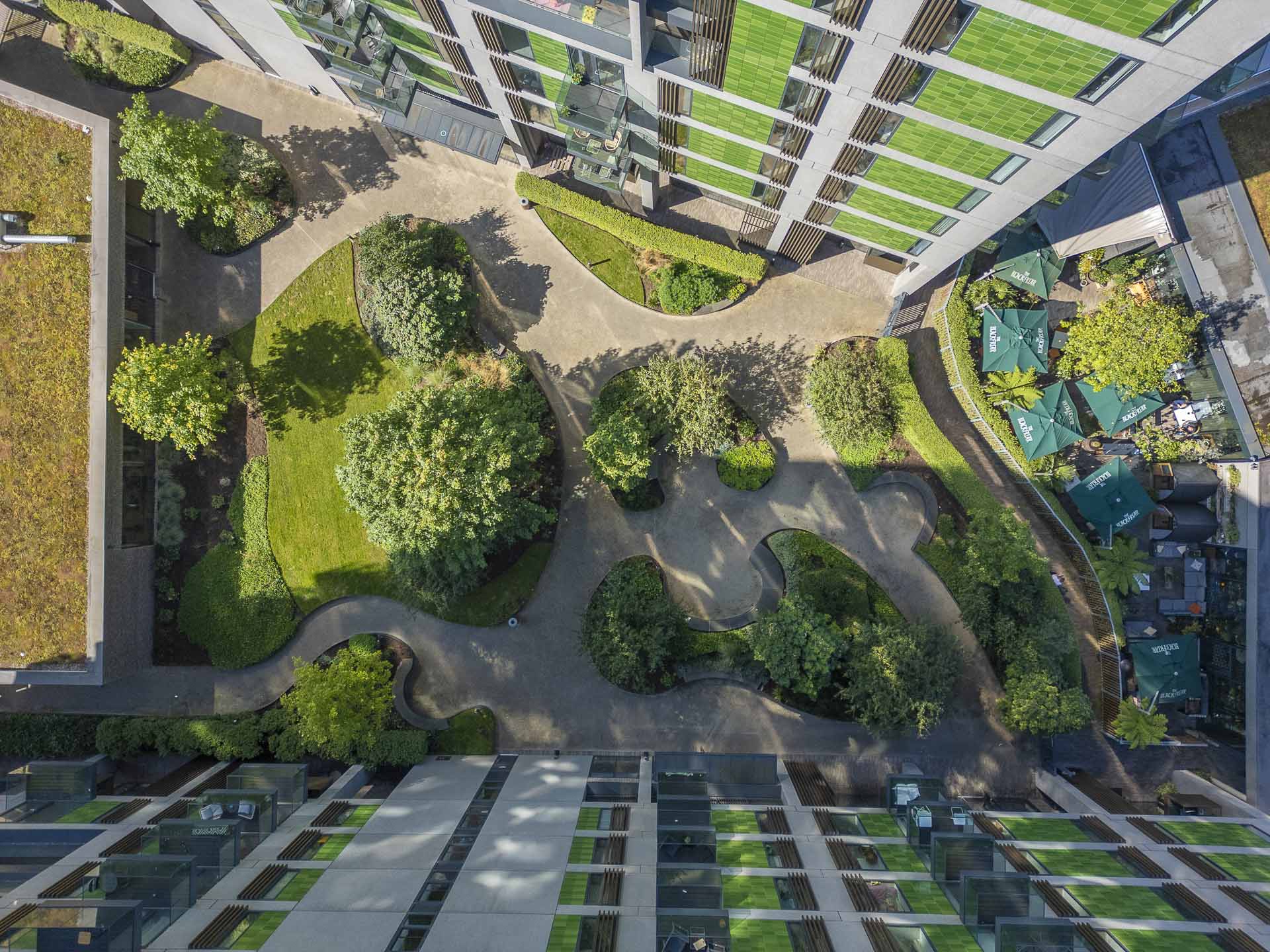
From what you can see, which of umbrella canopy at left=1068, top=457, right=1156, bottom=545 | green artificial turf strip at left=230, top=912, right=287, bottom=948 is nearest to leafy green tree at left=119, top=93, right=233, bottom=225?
green artificial turf strip at left=230, top=912, right=287, bottom=948

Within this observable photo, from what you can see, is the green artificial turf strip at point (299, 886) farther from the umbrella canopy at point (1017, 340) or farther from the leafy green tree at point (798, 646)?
the umbrella canopy at point (1017, 340)

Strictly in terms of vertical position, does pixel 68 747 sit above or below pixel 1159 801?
above

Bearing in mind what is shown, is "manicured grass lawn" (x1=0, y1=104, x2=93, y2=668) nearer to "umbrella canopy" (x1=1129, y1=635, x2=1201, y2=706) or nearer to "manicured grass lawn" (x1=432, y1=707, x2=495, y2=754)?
"manicured grass lawn" (x1=432, y1=707, x2=495, y2=754)

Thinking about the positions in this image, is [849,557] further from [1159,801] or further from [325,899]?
[325,899]

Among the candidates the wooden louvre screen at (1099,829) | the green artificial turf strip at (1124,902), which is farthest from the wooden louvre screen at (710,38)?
the wooden louvre screen at (1099,829)

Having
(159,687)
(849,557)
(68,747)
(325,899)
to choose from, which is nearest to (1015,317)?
(849,557)

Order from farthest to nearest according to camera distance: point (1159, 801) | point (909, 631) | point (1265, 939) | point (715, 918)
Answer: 1. point (1159, 801)
2. point (909, 631)
3. point (1265, 939)
4. point (715, 918)
